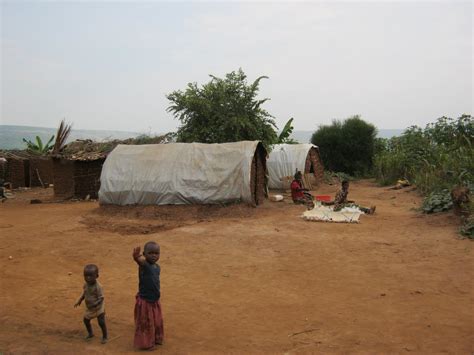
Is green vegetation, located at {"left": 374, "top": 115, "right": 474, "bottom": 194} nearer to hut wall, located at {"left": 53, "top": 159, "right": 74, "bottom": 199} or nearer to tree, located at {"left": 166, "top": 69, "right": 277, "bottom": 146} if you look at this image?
tree, located at {"left": 166, "top": 69, "right": 277, "bottom": 146}

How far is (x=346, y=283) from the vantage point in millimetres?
6145

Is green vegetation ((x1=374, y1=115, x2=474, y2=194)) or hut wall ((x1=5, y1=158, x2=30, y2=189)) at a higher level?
green vegetation ((x1=374, y1=115, x2=474, y2=194))

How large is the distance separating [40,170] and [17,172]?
107 cm

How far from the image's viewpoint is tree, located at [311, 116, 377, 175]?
25.7m

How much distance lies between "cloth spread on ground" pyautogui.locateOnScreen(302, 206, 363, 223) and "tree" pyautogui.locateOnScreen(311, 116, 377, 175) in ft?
47.9

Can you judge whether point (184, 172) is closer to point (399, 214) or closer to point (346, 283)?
point (399, 214)

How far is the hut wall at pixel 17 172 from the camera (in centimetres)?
2108

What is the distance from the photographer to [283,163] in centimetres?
2012

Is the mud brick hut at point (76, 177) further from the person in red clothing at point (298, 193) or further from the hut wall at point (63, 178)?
the person in red clothing at point (298, 193)

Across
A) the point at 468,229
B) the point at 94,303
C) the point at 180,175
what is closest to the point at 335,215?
the point at 468,229

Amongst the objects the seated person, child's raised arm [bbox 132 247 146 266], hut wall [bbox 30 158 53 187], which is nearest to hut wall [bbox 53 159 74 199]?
hut wall [bbox 30 158 53 187]

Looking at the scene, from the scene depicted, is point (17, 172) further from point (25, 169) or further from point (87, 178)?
point (87, 178)

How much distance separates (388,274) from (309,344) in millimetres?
2704

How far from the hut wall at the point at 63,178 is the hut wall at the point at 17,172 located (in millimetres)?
5633
